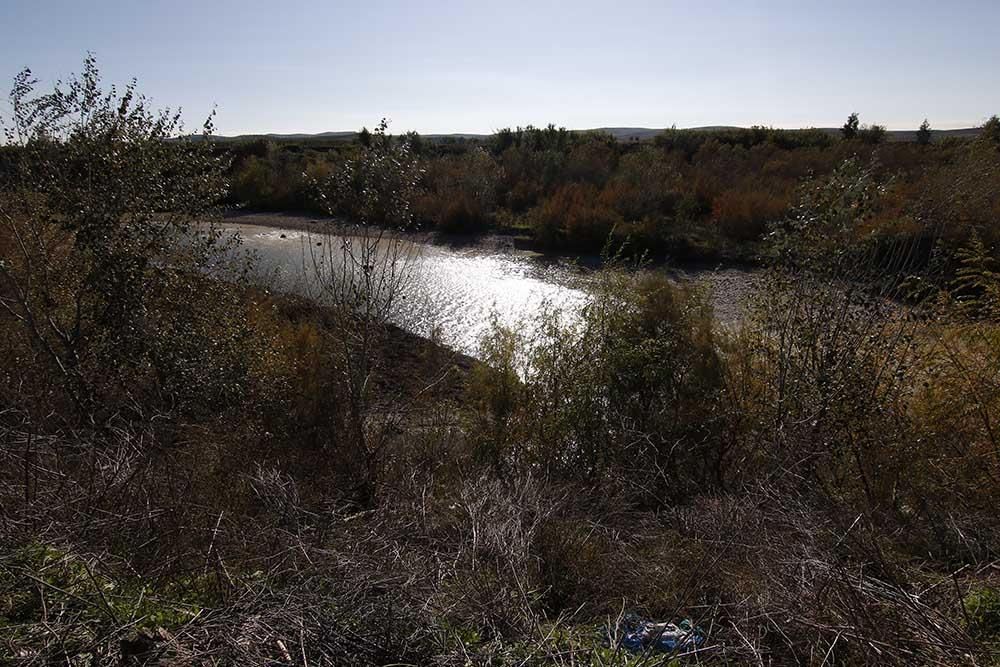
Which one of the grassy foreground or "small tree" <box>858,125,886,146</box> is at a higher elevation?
"small tree" <box>858,125,886,146</box>

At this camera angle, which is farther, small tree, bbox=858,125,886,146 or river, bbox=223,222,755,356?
small tree, bbox=858,125,886,146

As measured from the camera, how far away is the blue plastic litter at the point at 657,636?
3289mm

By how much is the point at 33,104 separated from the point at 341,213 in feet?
12.2

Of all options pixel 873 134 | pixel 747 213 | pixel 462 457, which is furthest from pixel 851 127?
pixel 462 457

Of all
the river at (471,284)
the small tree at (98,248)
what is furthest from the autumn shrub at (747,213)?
the small tree at (98,248)

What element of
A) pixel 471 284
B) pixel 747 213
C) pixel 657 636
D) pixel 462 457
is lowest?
pixel 462 457

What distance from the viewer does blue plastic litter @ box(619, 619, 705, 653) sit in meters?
3.29

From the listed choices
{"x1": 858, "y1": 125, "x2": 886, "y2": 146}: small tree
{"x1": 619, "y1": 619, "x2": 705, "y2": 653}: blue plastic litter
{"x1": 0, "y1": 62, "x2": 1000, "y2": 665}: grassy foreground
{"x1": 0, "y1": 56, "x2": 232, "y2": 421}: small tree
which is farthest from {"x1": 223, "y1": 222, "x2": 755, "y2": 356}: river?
{"x1": 858, "y1": 125, "x2": 886, "y2": 146}: small tree

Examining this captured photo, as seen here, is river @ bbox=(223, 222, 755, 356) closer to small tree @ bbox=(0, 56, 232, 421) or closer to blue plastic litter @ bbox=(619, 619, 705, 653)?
small tree @ bbox=(0, 56, 232, 421)

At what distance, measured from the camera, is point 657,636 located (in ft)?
11.0

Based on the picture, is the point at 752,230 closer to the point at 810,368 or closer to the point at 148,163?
the point at 810,368

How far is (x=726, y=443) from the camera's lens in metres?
8.44

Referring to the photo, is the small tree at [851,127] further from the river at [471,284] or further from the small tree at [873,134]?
the river at [471,284]

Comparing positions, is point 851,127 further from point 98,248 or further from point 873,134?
point 98,248
